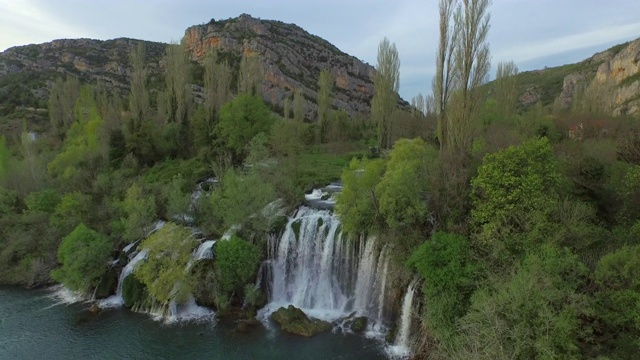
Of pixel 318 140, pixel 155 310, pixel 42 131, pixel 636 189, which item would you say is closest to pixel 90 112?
pixel 42 131

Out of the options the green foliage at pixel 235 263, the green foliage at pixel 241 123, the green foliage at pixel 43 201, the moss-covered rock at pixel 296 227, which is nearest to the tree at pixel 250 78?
the green foliage at pixel 241 123

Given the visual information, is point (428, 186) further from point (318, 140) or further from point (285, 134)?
point (318, 140)

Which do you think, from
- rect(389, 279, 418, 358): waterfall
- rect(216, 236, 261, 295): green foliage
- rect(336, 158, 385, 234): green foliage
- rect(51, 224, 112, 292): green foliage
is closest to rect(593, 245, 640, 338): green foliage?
rect(389, 279, 418, 358): waterfall

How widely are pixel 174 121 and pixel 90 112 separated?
16.1 m

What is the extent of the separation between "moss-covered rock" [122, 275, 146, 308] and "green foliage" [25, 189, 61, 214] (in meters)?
15.4

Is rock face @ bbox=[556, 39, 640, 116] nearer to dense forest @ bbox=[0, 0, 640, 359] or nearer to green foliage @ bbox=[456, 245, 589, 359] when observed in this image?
dense forest @ bbox=[0, 0, 640, 359]

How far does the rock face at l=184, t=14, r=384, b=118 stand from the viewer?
110000 mm

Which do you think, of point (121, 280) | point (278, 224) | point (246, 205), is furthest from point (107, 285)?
point (278, 224)

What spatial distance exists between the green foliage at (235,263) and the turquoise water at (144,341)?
2.61 m

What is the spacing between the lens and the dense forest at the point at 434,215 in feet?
47.2

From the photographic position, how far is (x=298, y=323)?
23172 millimetres

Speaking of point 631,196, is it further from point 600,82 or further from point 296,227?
point 600,82

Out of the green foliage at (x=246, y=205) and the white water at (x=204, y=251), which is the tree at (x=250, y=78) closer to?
the green foliage at (x=246, y=205)

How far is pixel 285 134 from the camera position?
39.7 metres
